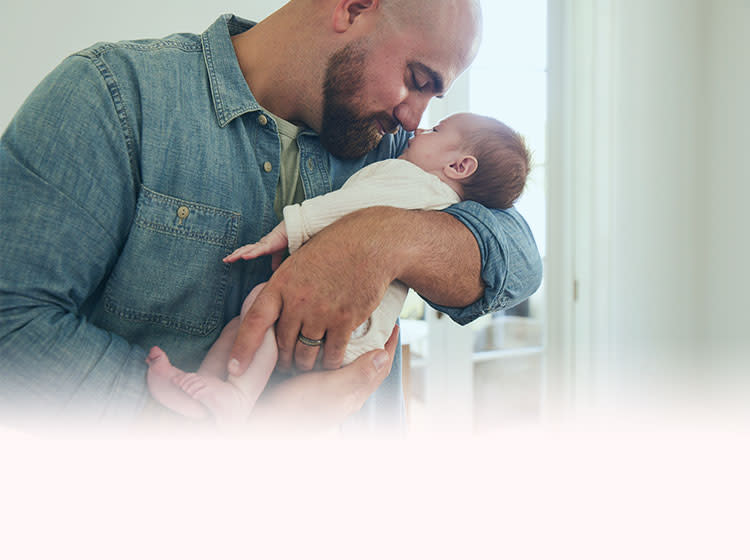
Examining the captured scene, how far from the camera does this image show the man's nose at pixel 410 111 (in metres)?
0.83

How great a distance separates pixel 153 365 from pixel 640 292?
1.87m

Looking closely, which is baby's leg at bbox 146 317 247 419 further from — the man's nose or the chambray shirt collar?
the man's nose

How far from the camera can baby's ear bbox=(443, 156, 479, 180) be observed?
0.84 meters

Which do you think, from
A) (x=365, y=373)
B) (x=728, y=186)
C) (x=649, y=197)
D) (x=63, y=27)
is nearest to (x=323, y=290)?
(x=365, y=373)

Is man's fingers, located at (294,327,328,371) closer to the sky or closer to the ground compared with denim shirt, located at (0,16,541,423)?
closer to the ground

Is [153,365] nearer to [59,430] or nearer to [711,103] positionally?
[59,430]

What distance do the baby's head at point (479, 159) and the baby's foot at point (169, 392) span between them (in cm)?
51

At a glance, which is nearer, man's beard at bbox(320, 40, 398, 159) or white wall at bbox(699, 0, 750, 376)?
man's beard at bbox(320, 40, 398, 159)

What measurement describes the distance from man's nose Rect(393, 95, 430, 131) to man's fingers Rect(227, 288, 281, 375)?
1.25 ft

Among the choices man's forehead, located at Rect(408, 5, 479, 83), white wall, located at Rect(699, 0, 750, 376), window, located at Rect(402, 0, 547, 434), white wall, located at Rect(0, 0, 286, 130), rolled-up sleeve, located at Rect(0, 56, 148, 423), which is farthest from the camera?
white wall, located at Rect(699, 0, 750, 376)

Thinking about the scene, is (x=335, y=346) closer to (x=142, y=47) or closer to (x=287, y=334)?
(x=287, y=334)

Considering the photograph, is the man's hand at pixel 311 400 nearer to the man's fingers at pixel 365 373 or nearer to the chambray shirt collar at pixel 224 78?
the man's fingers at pixel 365 373

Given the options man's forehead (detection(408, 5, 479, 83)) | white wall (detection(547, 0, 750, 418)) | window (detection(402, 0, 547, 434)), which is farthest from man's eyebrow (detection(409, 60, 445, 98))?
white wall (detection(547, 0, 750, 418))

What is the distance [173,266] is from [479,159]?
1.68ft
